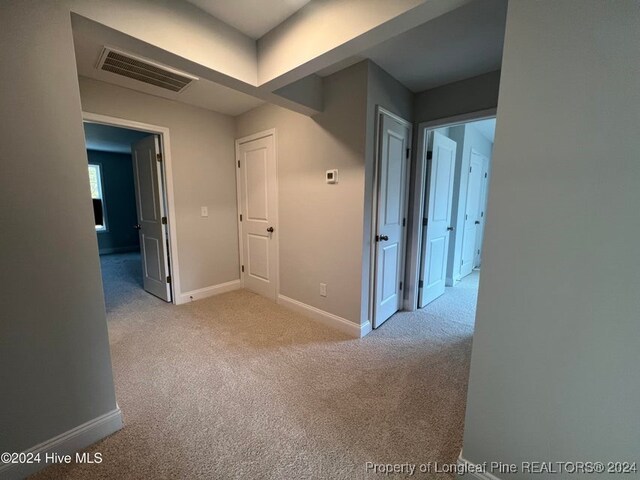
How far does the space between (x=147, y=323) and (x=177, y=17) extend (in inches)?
104

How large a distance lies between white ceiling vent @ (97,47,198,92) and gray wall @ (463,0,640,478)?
2447mm

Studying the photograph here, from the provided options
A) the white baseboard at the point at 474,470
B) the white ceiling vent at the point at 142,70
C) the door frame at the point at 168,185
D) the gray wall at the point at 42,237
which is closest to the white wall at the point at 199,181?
the door frame at the point at 168,185

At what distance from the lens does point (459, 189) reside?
3826 mm

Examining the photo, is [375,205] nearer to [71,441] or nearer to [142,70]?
[142,70]

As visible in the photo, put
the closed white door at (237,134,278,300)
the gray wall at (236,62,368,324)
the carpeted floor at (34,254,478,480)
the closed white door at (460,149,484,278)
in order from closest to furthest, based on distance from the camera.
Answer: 1. the carpeted floor at (34,254,478,480)
2. the gray wall at (236,62,368,324)
3. the closed white door at (237,134,278,300)
4. the closed white door at (460,149,484,278)

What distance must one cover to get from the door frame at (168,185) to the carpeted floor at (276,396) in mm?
445

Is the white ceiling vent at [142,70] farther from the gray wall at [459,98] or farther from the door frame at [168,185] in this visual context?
the gray wall at [459,98]

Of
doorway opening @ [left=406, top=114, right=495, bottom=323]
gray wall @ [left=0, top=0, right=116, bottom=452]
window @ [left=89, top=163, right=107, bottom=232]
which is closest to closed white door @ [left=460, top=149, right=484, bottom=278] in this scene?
doorway opening @ [left=406, top=114, right=495, bottom=323]

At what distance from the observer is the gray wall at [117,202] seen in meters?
6.03

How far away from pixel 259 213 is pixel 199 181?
2.77 feet

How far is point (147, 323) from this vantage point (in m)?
2.67

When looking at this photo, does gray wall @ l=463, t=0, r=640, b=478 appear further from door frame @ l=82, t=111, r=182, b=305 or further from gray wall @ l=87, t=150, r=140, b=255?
gray wall @ l=87, t=150, r=140, b=255

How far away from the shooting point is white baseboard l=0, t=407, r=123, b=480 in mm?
1158

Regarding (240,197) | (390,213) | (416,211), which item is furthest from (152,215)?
(416,211)
